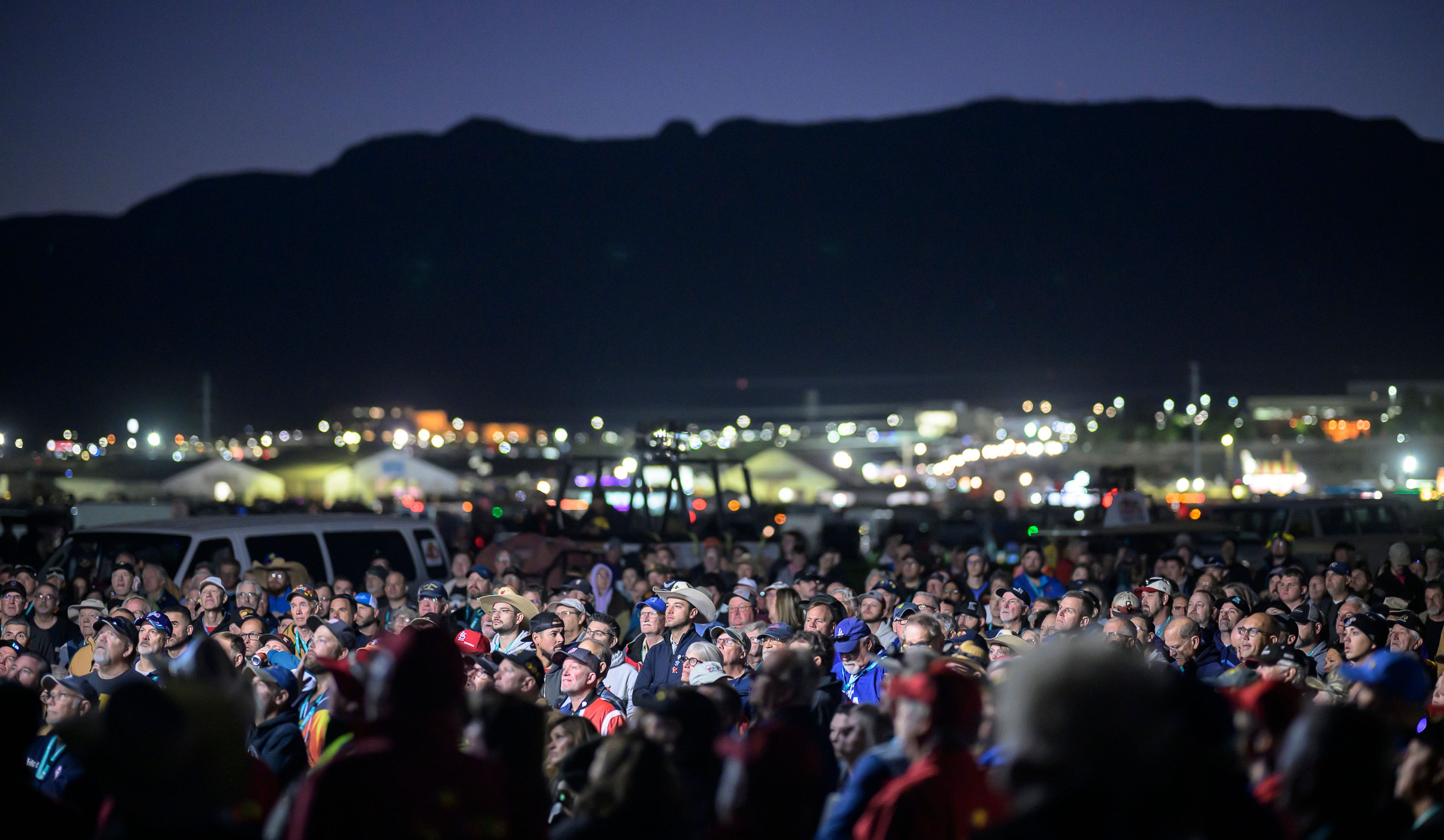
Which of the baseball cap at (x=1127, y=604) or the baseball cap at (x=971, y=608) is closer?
the baseball cap at (x=1127, y=604)

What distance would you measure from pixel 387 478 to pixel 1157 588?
2534 inches

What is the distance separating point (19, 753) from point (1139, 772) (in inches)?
107

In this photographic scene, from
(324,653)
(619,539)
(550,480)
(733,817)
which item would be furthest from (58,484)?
(733,817)

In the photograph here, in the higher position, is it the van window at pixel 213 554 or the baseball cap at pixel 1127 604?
the van window at pixel 213 554

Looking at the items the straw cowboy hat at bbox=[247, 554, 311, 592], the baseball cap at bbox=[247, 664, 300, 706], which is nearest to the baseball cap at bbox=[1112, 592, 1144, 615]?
the baseball cap at bbox=[247, 664, 300, 706]

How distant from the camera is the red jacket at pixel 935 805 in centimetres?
314

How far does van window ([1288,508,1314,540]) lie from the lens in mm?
19812

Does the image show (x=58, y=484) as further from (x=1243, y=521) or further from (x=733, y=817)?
(x=733, y=817)

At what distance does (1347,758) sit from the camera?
311cm

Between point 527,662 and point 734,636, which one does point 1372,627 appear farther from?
point 527,662

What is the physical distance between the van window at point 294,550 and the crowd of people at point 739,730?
13.3ft

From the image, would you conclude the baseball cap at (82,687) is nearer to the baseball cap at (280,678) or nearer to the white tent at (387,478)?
the baseball cap at (280,678)

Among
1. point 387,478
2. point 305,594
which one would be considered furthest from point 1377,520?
point 387,478

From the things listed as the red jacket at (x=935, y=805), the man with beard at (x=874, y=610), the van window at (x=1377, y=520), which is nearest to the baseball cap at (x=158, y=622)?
the man with beard at (x=874, y=610)
